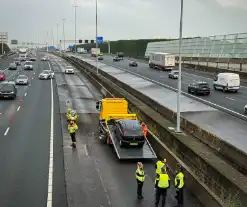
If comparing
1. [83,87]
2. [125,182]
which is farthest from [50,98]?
[125,182]

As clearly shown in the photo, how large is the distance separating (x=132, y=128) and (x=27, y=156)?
5753mm

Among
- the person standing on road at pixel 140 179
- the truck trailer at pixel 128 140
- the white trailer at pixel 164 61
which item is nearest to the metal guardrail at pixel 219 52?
the white trailer at pixel 164 61

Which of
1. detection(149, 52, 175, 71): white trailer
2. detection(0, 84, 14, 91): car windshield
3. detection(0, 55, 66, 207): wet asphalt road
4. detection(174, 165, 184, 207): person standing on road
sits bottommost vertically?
detection(0, 55, 66, 207): wet asphalt road

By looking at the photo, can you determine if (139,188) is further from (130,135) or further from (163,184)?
(130,135)

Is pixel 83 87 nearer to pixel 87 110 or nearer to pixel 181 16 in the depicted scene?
pixel 87 110

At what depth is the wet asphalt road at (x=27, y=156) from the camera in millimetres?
14408

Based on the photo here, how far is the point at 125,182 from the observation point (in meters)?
16.4

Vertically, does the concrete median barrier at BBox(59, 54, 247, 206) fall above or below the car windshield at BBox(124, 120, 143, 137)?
below

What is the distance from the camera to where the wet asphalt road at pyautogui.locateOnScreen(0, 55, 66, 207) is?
14.4m

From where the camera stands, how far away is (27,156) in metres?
19.7

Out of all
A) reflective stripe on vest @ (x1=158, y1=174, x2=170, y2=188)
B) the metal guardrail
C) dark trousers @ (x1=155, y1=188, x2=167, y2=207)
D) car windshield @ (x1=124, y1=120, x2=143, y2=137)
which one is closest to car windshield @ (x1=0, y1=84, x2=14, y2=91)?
car windshield @ (x1=124, y1=120, x2=143, y2=137)

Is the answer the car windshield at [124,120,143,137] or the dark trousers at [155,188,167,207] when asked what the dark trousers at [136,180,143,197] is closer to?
the dark trousers at [155,188,167,207]

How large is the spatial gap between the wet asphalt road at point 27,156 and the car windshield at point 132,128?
12.5ft

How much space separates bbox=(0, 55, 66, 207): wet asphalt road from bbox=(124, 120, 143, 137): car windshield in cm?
382
